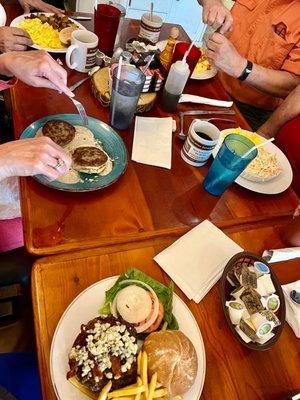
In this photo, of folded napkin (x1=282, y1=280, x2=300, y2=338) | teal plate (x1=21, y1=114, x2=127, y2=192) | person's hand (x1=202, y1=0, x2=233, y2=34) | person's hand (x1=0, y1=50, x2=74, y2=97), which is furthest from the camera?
person's hand (x1=202, y1=0, x2=233, y2=34)

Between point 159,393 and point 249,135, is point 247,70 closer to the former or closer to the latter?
point 249,135

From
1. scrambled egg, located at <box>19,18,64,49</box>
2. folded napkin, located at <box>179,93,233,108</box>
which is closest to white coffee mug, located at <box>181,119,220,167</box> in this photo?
folded napkin, located at <box>179,93,233,108</box>

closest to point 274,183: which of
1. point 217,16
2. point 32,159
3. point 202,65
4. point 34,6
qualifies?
point 202,65

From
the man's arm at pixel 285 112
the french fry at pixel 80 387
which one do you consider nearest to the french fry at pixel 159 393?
the french fry at pixel 80 387

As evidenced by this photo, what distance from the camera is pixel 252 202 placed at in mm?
1135

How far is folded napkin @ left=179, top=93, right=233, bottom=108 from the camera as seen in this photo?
1.38 m

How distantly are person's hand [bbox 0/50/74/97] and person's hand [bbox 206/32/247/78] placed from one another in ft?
2.41

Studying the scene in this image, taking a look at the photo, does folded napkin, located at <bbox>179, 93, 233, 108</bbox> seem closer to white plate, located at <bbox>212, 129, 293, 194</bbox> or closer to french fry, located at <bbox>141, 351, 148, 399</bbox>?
white plate, located at <bbox>212, 129, 293, 194</bbox>

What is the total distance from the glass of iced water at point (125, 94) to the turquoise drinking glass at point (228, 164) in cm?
34

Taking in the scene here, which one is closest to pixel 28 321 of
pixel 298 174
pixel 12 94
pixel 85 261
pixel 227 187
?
pixel 85 261

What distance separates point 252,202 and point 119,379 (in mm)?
716

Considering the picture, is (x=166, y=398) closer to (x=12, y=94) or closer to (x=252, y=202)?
(x=252, y=202)

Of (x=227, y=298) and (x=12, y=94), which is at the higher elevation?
(x=227, y=298)

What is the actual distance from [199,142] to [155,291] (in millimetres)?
516
